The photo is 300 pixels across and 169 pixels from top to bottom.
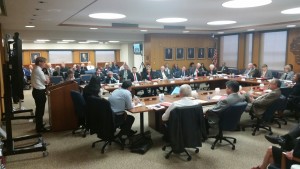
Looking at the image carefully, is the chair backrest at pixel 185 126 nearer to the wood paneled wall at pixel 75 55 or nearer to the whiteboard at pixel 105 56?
the wood paneled wall at pixel 75 55

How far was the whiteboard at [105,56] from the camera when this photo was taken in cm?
1803

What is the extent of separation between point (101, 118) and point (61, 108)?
162 cm

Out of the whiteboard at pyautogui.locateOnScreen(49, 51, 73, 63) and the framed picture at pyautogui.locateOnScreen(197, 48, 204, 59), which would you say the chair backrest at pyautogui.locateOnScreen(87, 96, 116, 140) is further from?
the whiteboard at pyautogui.locateOnScreen(49, 51, 73, 63)

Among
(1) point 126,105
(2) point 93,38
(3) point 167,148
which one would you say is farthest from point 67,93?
(2) point 93,38

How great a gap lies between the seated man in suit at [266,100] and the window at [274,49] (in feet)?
21.0

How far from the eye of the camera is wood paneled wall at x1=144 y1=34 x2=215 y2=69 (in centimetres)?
1130

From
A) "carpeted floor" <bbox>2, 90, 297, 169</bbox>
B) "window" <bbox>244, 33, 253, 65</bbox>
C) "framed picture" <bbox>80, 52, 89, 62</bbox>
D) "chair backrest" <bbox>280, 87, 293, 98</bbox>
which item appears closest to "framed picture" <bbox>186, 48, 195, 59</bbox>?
"window" <bbox>244, 33, 253, 65</bbox>

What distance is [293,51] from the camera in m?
9.55

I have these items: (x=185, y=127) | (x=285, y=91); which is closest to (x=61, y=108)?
(x=185, y=127)

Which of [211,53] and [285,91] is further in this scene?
[211,53]

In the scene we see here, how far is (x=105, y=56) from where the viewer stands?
18.3 meters

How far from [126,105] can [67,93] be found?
1.69 m

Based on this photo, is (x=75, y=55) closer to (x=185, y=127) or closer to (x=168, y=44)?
(x=168, y=44)

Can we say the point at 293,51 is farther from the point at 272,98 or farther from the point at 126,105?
the point at 126,105
